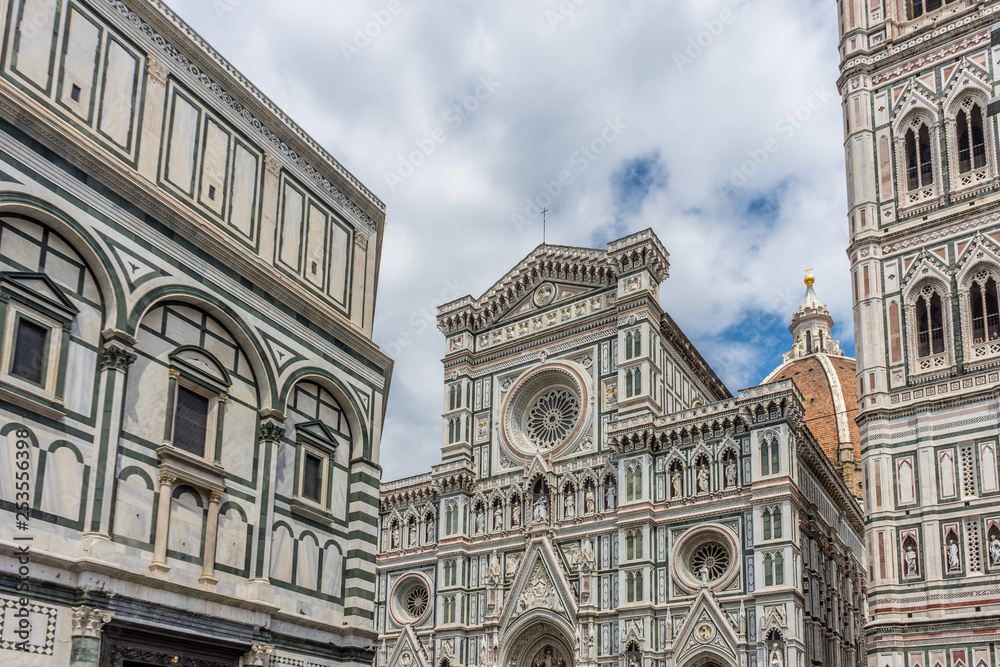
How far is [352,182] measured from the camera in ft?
70.9

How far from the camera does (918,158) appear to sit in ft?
117

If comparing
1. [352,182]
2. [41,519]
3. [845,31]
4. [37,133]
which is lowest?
[41,519]

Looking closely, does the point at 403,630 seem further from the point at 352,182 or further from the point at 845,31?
the point at 845,31

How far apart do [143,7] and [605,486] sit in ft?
89.6

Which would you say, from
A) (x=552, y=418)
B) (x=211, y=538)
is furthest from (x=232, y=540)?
(x=552, y=418)

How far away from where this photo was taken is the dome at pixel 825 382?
75.9 meters

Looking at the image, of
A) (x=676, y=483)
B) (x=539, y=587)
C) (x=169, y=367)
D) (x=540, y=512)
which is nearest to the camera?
(x=169, y=367)

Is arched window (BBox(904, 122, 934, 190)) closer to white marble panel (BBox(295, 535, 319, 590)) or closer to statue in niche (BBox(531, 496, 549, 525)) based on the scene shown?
statue in niche (BBox(531, 496, 549, 525))

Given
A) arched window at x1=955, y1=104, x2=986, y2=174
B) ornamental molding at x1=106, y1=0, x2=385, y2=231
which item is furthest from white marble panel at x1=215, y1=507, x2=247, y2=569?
arched window at x1=955, y1=104, x2=986, y2=174

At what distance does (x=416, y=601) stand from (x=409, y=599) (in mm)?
406

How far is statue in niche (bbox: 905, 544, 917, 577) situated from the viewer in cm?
3039

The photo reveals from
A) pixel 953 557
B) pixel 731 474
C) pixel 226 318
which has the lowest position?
Result: pixel 953 557

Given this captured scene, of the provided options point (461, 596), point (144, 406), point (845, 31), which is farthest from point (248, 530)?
point (845, 31)

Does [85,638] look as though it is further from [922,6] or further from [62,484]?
[922,6]
